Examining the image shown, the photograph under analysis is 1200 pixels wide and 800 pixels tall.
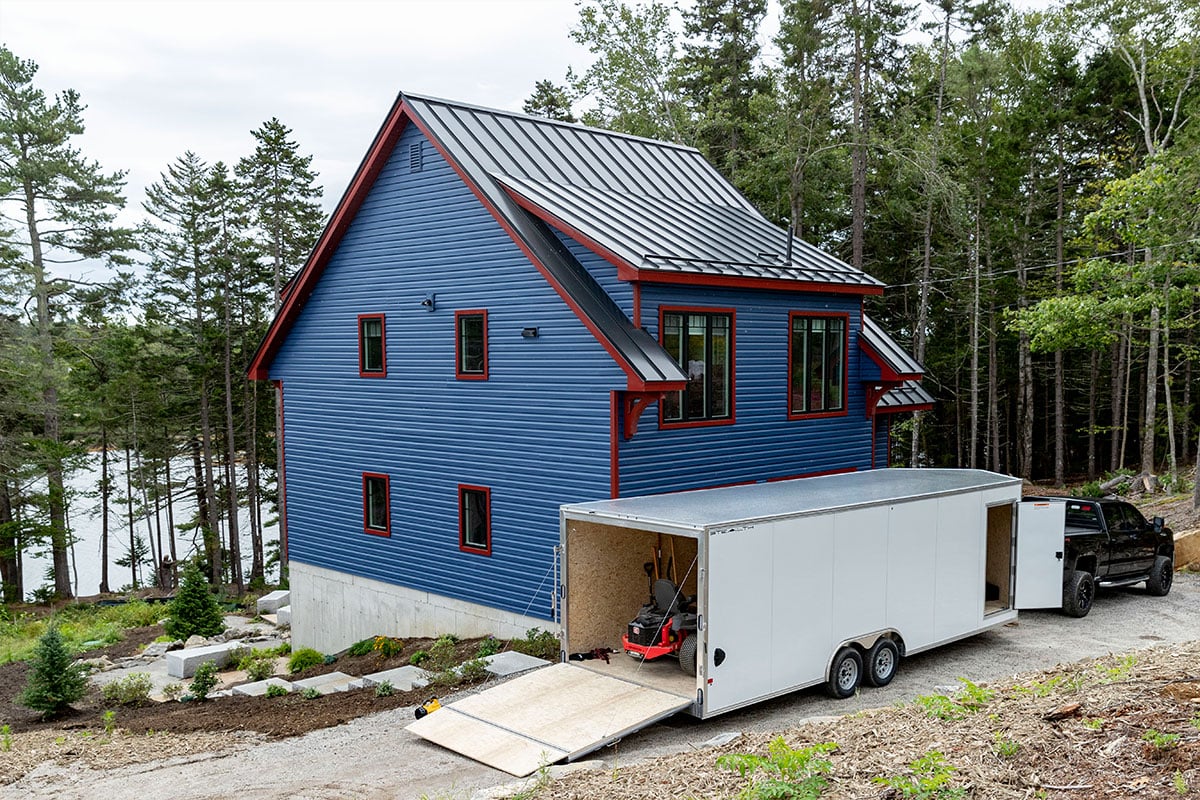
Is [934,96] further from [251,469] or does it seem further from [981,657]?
[251,469]

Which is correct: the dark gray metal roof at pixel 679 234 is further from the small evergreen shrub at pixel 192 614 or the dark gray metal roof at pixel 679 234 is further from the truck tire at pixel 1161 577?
the small evergreen shrub at pixel 192 614

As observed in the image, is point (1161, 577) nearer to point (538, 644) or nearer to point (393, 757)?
point (538, 644)

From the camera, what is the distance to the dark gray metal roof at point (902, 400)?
19906 mm

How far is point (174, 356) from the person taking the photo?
1622 inches

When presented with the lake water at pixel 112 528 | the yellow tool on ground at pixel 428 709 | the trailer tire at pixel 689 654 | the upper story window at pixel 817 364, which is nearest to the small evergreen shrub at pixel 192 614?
the yellow tool on ground at pixel 428 709

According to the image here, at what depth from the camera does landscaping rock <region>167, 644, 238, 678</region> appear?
18266mm

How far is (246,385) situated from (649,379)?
102 ft

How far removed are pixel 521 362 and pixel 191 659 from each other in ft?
29.4

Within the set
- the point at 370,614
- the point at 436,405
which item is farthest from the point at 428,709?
the point at 370,614

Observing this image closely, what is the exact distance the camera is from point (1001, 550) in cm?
1538

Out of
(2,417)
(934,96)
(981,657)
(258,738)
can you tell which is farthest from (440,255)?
(934,96)

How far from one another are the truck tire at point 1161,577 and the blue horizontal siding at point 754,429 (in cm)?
541

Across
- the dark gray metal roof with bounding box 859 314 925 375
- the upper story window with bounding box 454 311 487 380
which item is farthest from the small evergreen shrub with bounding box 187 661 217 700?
the dark gray metal roof with bounding box 859 314 925 375

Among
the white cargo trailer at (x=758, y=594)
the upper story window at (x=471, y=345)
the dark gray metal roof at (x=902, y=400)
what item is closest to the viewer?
the white cargo trailer at (x=758, y=594)
